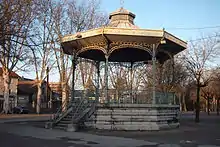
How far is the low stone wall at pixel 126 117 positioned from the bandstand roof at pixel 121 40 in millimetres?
4092

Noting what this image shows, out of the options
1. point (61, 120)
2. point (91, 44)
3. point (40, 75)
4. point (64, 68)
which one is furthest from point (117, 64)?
point (40, 75)

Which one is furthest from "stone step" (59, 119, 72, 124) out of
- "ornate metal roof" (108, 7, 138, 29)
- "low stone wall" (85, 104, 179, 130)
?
"ornate metal roof" (108, 7, 138, 29)

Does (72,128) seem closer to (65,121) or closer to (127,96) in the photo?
(65,121)

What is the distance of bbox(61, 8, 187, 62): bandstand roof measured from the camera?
22125mm

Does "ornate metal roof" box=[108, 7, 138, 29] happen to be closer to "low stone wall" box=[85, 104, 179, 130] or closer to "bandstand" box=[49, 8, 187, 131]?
"bandstand" box=[49, 8, 187, 131]

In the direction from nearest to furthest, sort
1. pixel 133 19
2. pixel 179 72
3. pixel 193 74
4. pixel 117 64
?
1. pixel 133 19
2. pixel 117 64
3. pixel 193 74
4. pixel 179 72

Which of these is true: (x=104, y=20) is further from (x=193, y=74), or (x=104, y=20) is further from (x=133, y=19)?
(x=133, y=19)

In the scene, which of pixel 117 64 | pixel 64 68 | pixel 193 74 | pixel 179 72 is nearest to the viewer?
pixel 117 64

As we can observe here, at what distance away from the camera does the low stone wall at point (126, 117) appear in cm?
2233

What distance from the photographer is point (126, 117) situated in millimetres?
22422

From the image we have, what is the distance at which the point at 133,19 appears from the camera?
27531mm

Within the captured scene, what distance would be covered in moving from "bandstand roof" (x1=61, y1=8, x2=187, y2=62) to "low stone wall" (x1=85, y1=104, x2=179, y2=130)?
4092 mm

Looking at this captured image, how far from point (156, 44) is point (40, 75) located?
3017 cm

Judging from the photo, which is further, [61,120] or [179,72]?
[179,72]
